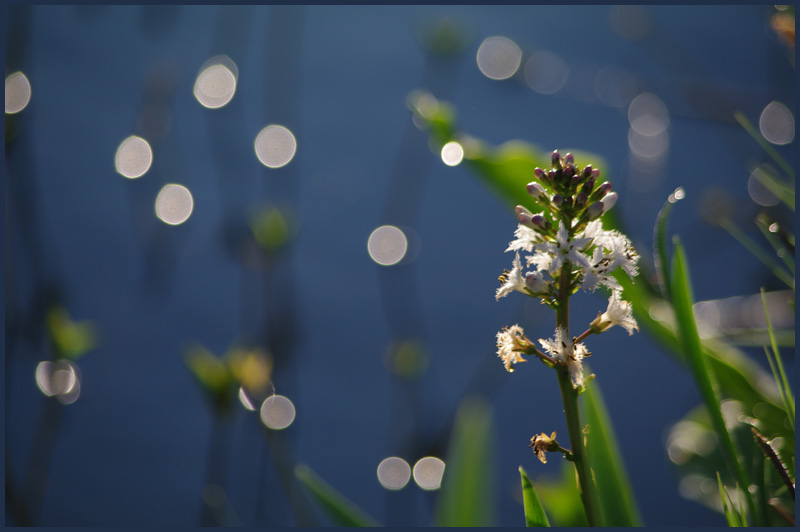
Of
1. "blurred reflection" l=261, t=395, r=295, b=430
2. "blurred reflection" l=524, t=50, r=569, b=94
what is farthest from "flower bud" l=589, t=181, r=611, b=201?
"blurred reflection" l=524, t=50, r=569, b=94

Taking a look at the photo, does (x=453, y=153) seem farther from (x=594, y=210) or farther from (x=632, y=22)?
(x=632, y=22)

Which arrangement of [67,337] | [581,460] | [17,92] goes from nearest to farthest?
1. [581,460]
2. [67,337]
3. [17,92]

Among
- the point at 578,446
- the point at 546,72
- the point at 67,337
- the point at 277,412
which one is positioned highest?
the point at 546,72

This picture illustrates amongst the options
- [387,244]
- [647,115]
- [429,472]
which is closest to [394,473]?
[429,472]

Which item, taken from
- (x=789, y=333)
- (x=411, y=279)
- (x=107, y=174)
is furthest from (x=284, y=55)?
(x=789, y=333)

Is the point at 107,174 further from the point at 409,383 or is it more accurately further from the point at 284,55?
the point at 409,383

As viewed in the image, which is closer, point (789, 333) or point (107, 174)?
point (789, 333)

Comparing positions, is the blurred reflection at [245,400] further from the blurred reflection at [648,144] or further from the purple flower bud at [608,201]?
the blurred reflection at [648,144]
